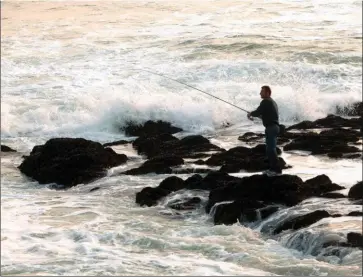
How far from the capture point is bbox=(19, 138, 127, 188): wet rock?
13055 millimetres

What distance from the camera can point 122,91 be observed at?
23281 mm

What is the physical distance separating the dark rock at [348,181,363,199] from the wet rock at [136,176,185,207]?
2.55m

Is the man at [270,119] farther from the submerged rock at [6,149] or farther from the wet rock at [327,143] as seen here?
the submerged rock at [6,149]

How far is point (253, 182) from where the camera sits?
10617mm

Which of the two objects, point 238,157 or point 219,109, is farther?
point 219,109

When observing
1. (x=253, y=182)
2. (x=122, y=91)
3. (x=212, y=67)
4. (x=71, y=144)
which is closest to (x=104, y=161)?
(x=71, y=144)

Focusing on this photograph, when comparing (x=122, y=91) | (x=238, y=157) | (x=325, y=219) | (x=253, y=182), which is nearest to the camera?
(x=325, y=219)

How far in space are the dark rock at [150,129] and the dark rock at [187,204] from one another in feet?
22.7

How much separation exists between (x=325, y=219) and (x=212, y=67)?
17213 millimetres

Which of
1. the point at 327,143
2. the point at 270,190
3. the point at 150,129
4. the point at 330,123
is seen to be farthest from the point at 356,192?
the point at 150,129

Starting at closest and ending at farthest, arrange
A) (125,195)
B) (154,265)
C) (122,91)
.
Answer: (154,265) < (125,195) < (122,91)

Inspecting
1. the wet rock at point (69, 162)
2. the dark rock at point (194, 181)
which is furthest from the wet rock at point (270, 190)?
the wet rock at point (69, 162)

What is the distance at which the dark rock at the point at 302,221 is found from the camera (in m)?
9.35

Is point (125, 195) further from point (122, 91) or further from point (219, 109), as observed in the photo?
point (122, 91)
